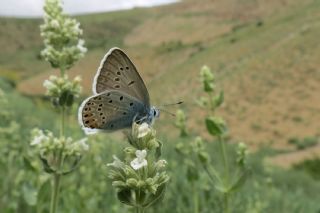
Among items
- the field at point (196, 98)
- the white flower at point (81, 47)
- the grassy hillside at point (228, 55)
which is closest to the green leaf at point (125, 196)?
the field at point (196, 98)

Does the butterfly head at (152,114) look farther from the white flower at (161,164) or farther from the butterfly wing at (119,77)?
the white flower at (161,164)

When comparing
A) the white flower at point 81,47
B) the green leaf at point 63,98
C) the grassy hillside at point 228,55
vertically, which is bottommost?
the green leaf at point 63,98

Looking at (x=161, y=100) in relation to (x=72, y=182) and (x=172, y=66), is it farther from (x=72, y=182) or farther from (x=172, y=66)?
(x=72, y=182)

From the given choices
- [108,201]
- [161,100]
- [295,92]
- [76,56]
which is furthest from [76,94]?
[161,100]

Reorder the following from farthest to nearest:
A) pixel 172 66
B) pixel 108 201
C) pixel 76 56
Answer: pixel 172 66
pixel 108 201
pixel 76 56

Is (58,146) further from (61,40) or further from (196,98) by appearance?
(196,98)

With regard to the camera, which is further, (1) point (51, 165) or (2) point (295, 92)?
(2) point (295, 92)

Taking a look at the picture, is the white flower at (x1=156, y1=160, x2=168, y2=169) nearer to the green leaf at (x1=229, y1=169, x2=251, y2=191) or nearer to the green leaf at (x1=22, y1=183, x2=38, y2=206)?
the green leaf at (x1=229, y1=169, x2=251, y2=191)
